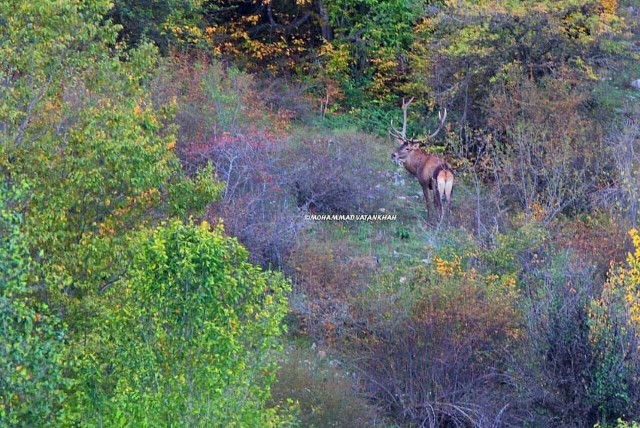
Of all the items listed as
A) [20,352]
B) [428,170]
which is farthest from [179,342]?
[428,170]

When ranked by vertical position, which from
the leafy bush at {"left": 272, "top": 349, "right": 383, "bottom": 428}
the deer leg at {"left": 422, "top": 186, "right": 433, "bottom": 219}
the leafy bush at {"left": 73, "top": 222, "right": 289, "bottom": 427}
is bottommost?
the deer leg at {"left": 422, "top": 186, "right": 433, "bottom": 219}

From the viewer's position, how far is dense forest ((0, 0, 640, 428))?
682 centimetres

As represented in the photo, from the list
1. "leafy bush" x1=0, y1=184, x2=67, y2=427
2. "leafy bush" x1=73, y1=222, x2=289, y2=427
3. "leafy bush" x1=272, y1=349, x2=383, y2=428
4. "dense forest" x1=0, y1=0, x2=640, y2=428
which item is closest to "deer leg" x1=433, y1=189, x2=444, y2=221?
"dense forest" x1=0, y1=0, x2=640, y2=428

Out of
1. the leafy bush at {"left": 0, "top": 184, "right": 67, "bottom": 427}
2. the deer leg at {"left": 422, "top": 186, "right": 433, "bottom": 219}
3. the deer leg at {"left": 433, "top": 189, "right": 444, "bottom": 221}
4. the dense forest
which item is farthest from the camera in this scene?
the deer leg at {"left": 422, "top": 186, "right": 433, "bottom": 219}

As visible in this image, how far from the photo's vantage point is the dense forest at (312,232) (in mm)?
6820

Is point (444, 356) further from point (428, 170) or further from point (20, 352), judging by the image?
point (428, 170)

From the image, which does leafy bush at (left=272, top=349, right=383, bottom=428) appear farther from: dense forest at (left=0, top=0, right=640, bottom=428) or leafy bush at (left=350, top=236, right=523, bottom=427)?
leafy bush at (left=350, top=236, right=523, bottom=427)

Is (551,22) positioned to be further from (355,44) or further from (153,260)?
(153,260)

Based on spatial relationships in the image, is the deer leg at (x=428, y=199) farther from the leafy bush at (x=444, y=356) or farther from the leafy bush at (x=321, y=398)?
the leafy bush at (x=321, y=398)

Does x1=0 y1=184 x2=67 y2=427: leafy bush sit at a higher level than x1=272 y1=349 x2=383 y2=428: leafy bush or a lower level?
higher

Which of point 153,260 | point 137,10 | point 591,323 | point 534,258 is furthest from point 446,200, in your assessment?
point 153,260

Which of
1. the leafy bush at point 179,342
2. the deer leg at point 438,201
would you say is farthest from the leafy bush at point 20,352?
the deer leg at point 438,201

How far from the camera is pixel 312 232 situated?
16328mm

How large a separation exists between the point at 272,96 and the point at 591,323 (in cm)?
1390
